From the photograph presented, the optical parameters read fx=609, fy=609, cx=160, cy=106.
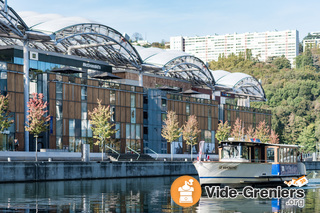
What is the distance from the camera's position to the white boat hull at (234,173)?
44.3 meters

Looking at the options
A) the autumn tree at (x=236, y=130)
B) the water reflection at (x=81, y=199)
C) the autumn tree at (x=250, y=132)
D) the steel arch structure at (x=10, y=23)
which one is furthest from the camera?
the autumn tree at (x=250, y=132)

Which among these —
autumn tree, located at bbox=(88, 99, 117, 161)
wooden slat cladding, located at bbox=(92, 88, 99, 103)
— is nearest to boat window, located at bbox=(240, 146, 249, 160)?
autumn tree, located at bbox=(88, 99, 117, 161)

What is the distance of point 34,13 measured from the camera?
280 ft

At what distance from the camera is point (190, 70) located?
362 feet

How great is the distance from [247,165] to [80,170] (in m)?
21.4

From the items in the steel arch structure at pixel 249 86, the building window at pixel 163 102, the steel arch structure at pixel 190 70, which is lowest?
the building window at pixel 163 102

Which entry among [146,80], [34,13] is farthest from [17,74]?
[146,80]

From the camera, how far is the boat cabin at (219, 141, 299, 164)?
46281 millimetres

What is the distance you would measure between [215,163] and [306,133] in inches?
5171

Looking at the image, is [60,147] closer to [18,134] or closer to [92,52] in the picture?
[18,134]

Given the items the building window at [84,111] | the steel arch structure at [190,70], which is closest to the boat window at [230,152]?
the building window at [84,111]

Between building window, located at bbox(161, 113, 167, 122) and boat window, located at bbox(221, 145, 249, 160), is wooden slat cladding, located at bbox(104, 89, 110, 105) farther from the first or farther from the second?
boat window, located at bbox(221, 145, 249, 160)

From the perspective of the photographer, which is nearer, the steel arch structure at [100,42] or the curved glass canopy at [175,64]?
the steel arch structure at [100,42]

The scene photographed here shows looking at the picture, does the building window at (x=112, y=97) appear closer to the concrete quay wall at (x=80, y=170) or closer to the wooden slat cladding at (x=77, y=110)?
the wooden slat cladding at (x=77, y=110)
